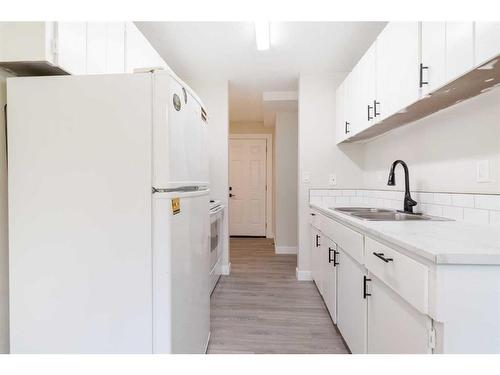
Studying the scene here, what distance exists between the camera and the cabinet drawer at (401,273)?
32.8 inches

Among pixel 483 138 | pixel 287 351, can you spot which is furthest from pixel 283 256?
pixel 483 138

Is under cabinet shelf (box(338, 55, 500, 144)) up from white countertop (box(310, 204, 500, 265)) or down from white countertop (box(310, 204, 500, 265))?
up

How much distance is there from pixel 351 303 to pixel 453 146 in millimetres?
1086

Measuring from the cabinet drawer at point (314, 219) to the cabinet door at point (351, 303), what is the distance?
2.22 feet

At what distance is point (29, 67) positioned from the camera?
1143 millimetres

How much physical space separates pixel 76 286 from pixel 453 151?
6.71ft

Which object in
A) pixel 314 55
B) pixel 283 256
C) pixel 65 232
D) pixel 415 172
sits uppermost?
pixel 314 55

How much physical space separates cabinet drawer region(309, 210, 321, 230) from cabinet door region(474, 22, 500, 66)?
→ 1.63m

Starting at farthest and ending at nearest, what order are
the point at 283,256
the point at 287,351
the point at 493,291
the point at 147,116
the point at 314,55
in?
1. the point at 283,256
2. the point at 314,55
3. the point at 287,351
4. the point at 147,116
5. the point at 493,291

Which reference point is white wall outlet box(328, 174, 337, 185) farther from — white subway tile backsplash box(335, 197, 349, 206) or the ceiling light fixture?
the ceiling light fixture

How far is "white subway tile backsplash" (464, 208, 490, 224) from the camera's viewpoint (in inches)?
49.8

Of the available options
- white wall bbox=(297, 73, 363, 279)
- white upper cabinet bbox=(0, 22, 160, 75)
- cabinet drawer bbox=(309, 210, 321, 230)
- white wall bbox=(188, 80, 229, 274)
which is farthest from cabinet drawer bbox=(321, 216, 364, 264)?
white upper cabinet bbox=(0, 22, 160, 75)

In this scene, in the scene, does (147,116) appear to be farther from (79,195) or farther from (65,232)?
(65,232)

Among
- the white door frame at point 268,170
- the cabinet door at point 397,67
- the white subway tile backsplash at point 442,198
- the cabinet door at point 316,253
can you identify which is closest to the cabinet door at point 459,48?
the cabinet door at point 397,67
